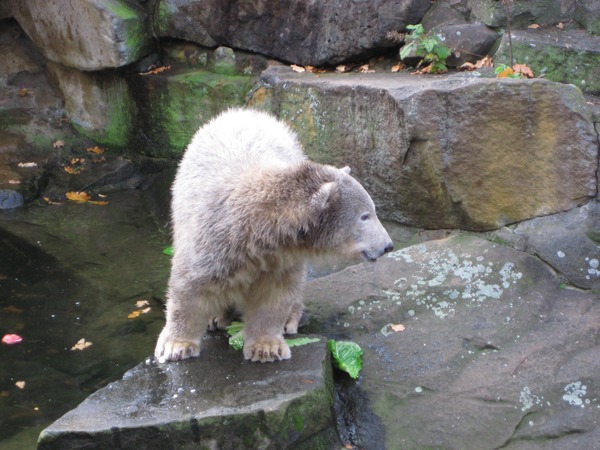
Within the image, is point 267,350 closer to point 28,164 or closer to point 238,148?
point 238,148

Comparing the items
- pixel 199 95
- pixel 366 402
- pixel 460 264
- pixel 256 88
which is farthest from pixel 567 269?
pixel 199 95

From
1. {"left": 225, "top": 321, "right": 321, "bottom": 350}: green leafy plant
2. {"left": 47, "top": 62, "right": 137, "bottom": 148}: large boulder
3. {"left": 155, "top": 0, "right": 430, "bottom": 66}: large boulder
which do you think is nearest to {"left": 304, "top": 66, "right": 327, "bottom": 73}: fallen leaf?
{"left": 155, "top": 0, "right": 430, "bottom": 66}: large boulder

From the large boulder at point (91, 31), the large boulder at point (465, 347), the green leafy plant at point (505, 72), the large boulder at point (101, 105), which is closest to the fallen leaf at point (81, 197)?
the large boulder at point (101, 105)

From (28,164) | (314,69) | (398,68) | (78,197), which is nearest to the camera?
(398,68)

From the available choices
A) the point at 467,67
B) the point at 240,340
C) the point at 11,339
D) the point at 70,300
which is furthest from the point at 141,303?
the point at 467,67

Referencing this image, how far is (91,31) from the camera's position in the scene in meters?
8.94

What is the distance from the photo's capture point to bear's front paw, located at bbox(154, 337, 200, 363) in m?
4.99

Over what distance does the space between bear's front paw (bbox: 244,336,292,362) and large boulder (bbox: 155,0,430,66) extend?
3.73 metres

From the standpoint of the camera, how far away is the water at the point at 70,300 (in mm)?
5652

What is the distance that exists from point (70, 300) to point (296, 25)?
3.58 meters

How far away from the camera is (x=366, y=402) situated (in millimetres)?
4992

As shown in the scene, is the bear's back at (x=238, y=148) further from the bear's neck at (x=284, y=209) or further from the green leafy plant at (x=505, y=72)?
the green leafy plant at (x=505, y=72)

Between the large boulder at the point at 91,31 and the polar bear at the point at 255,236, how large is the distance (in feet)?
13.8

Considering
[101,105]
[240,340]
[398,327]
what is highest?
[240,340]
